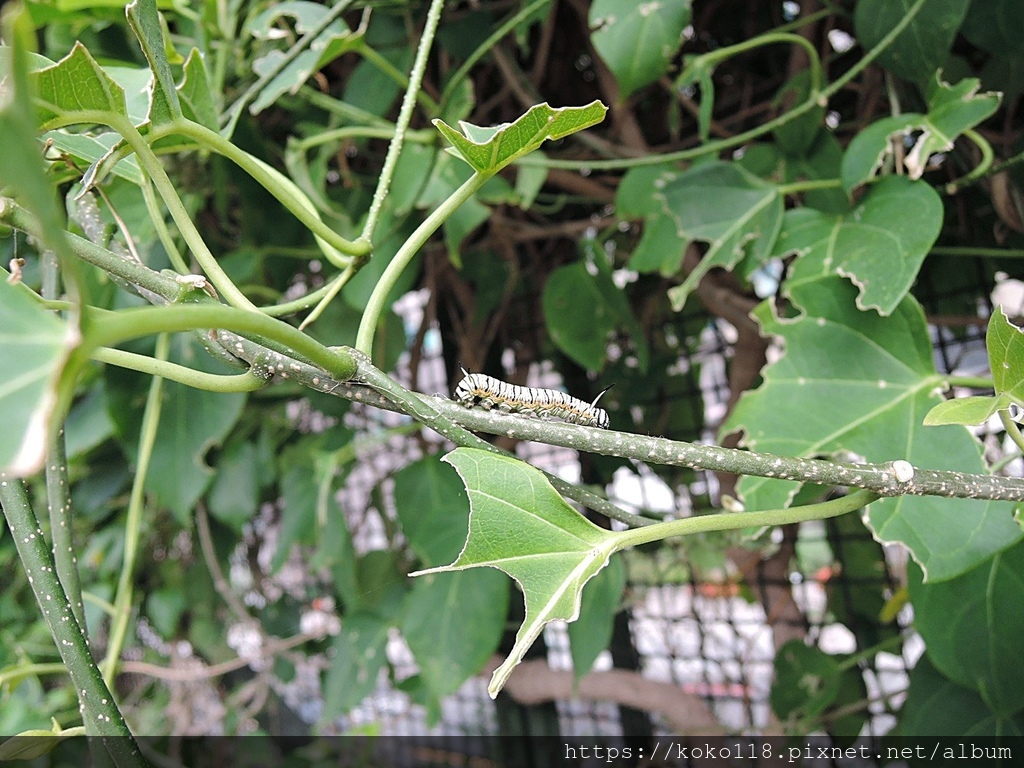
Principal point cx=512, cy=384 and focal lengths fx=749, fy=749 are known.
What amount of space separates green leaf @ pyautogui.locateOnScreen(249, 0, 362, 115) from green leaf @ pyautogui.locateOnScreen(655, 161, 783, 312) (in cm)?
27

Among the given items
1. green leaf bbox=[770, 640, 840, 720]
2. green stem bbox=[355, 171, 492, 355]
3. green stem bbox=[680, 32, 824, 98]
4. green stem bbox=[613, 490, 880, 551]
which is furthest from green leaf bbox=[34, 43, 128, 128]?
green leaf bbox=[770, 640, 840, 720]

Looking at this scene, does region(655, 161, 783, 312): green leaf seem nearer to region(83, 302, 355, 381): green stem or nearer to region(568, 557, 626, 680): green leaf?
region(568, 557, 626, 680): green leaf

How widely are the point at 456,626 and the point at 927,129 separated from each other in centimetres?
61

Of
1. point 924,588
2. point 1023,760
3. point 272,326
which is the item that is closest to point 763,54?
point 924,588

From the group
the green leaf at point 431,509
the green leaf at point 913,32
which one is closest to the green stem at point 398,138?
the green leaf at point 913,32

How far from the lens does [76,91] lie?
0.26 metres

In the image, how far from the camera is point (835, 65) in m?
0.70

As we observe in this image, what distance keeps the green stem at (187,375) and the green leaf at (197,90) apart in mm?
153

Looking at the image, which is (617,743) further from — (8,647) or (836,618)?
(8,647)

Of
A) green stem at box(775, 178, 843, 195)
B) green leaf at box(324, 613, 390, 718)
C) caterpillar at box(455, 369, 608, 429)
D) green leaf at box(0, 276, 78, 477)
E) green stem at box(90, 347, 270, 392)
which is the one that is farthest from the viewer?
green leaf at box(324, 613, 390, 718)

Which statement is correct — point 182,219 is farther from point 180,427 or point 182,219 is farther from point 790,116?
point 180,427

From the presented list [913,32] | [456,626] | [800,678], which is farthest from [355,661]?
[913,32]

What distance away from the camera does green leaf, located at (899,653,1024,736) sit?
53cm

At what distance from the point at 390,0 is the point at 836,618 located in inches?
31.3
